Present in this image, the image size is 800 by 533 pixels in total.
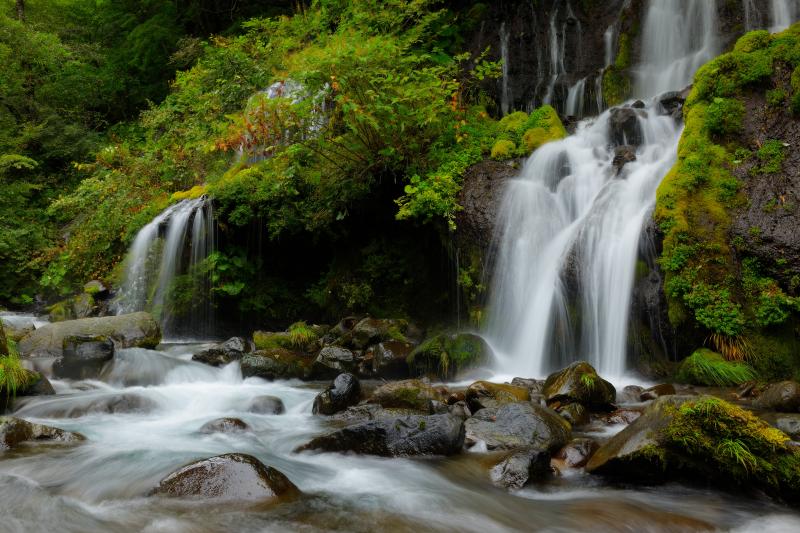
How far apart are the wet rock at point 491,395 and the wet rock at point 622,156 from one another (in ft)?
16.4

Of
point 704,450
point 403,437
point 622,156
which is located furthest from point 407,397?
point 622,156

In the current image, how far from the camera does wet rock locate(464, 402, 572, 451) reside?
15.5ft

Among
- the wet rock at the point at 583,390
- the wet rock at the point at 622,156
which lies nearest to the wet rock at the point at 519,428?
the wet rock at the point at 583,390

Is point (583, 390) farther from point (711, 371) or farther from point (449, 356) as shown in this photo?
point (449, 356)

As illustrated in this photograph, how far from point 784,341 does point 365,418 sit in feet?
15.7

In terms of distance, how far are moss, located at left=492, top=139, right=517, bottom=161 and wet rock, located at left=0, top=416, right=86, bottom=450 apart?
26.0 ft

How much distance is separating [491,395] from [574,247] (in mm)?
3293

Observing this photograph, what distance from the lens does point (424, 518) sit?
378cm

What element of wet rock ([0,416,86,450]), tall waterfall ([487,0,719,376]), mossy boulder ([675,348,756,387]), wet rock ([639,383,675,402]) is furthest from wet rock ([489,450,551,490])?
wet rock ([0,416,86,450])

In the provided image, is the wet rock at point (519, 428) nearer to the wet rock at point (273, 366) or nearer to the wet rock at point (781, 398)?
the wet rock at point (781, 398)

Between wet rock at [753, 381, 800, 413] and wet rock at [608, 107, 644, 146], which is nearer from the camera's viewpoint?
wet rock at [753, 381, 800, 413]

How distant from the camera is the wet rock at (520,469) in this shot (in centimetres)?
421

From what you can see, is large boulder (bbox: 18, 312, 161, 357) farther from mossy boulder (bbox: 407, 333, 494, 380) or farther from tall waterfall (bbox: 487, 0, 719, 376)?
tall waterfall (bbox: 487, 0, 719, 376)

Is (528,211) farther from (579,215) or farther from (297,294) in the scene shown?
(297,294)
